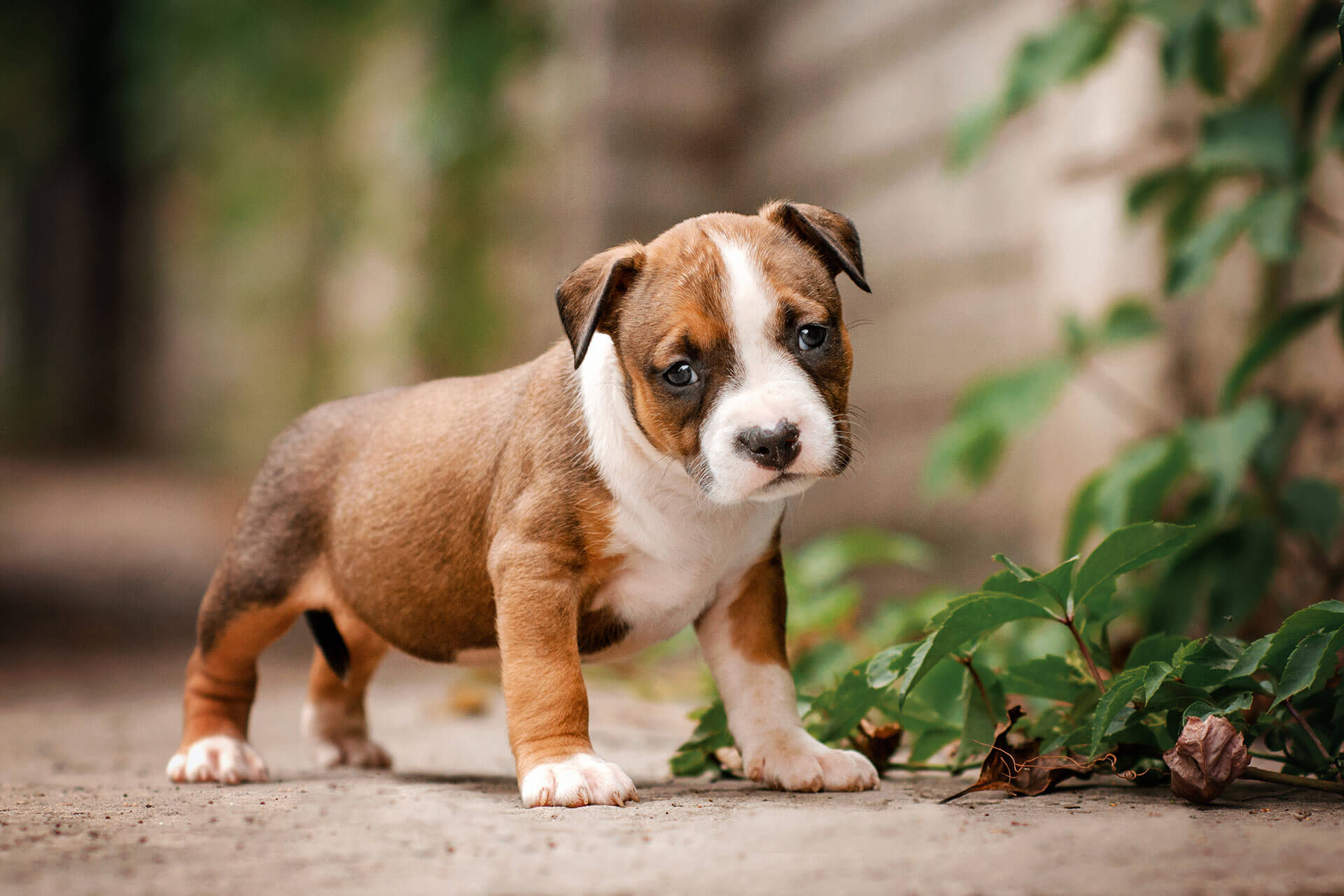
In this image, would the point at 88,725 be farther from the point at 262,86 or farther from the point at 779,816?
the point at 262,86

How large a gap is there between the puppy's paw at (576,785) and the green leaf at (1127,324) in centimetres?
245

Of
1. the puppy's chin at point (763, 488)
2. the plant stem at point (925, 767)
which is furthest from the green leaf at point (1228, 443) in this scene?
the puppy's chin at point (763, 488)

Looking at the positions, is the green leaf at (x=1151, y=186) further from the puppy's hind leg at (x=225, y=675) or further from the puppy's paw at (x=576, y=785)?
the puppy's hind leg at (x=225, y=675)

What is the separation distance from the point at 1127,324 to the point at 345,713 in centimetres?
273

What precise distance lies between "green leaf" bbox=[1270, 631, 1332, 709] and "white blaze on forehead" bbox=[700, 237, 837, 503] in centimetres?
87

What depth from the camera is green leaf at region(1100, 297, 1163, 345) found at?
3.98 meters

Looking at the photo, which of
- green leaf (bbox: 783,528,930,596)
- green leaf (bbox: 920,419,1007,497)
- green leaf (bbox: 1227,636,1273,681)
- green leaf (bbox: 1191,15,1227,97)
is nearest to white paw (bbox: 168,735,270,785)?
green leaf (bbox: 783,528,930,596)

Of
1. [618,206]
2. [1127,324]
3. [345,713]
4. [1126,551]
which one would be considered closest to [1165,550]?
[1126,551]

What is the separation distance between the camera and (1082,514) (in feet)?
12.4

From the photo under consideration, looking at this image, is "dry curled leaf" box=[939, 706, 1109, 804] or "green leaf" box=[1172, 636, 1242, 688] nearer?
"green leaf" box=[1172, 636, 1242, 688]

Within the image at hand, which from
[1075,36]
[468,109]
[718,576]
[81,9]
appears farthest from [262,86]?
[718,576]

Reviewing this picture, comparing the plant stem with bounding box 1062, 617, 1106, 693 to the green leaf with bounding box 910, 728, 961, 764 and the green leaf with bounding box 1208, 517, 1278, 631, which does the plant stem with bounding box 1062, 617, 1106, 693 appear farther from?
the green leaf with bounding box 1208, 517, 1278, 631

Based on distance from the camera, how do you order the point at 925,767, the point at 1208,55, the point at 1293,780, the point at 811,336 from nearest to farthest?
the point at 1293,780, the point at 811,336, the point at 925,767, the point at 1208,55

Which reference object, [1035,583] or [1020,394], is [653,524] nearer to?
[1035,583]
